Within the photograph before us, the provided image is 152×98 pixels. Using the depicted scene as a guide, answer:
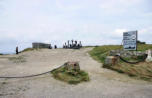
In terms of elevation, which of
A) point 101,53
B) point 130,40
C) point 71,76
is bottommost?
point 71,76

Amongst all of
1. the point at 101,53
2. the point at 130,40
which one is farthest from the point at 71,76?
the point at 101,53

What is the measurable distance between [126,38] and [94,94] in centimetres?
921

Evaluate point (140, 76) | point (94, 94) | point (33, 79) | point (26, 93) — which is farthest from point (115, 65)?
point (26, 93)

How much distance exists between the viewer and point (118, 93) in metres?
5.17

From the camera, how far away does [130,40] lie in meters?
12.5

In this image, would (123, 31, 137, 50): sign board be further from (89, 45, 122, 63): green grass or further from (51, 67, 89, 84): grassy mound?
(51, 67, 89, 84): grassy mound

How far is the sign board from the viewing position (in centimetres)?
1212

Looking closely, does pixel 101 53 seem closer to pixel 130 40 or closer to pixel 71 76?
pixel 130 40

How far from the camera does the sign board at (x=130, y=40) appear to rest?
477 inches

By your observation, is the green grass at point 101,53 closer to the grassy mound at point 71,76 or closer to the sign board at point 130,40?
the sign board at point 130,40

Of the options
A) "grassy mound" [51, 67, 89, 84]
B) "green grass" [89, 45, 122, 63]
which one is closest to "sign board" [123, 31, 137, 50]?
"green grass" [89, 45, 122, 63]

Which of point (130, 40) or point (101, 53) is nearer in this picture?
point (130, 40)

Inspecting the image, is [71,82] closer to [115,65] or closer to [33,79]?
[33,79]

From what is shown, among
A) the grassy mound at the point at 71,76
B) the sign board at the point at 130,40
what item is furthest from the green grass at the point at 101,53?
the grassy mound at the point at 71,76
